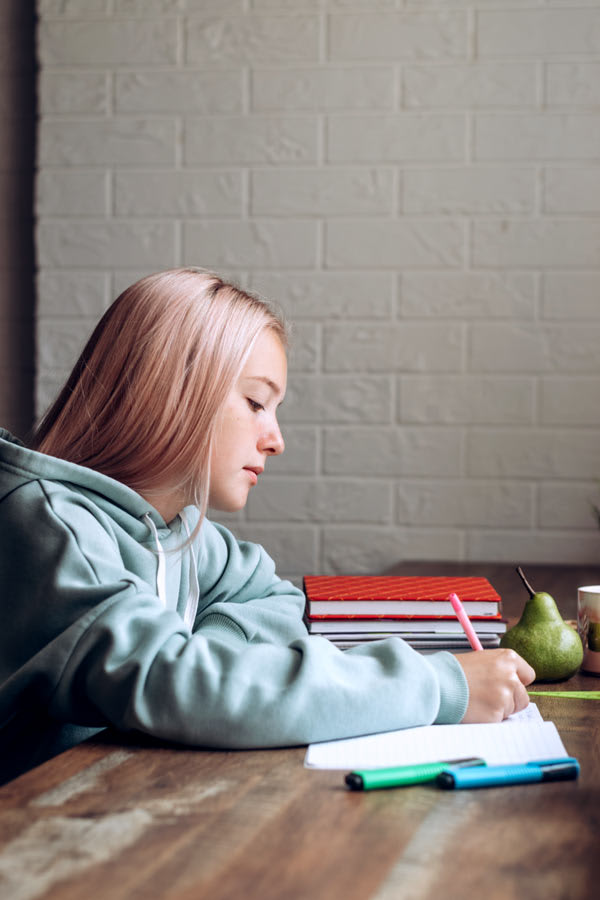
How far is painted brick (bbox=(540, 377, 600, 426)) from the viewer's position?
2.32 meters

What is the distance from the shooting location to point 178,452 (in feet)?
3.68

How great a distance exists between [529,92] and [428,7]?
0.30 m

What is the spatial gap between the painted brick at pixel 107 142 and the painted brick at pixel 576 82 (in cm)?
89

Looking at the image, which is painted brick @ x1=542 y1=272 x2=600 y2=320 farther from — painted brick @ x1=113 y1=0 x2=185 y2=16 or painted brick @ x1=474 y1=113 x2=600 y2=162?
painted brick @ x1=113 y1=0 x2=185 y2=16

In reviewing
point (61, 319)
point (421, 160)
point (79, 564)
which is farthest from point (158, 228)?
point (79, 564)

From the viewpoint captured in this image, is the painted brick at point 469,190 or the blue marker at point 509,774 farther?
the painted brick at point 469,190

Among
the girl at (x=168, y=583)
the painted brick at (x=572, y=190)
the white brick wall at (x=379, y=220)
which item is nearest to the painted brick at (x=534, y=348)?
the white brick wall at (x=379, y=220)

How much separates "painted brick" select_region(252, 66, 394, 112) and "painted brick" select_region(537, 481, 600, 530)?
958 mm

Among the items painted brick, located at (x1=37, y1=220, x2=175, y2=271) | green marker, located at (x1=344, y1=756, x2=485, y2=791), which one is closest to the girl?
green marker, located at (x1=344, y1=756, x2=485, y2=791)

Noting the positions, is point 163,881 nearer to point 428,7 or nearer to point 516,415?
point 516,415

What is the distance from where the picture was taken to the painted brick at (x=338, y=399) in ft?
7.77

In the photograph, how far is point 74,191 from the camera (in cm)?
243

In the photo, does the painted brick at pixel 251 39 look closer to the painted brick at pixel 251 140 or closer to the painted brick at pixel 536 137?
the painted brick at pixel 251 140

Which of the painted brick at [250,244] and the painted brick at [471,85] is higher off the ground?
the painted brick at [471,85]
